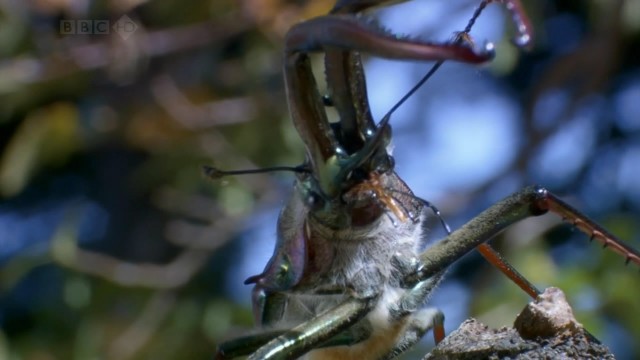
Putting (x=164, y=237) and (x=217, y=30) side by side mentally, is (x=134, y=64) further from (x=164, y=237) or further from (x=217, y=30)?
(x=164, y=237)

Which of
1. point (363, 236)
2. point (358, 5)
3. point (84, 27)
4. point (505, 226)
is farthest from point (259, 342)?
point (84, 27)

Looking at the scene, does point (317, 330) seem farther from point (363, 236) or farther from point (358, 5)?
point (358, 5)

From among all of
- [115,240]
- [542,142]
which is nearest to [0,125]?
[115,240]

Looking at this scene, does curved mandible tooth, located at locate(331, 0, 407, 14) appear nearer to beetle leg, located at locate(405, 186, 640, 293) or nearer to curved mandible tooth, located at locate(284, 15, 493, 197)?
curved mandible tooth, located at locate(284, 15, 493, 197)

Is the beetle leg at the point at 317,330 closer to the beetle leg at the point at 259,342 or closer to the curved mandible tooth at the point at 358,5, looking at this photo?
the beetle leg at the point at 259,342

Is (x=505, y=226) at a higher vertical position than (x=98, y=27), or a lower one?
lower
